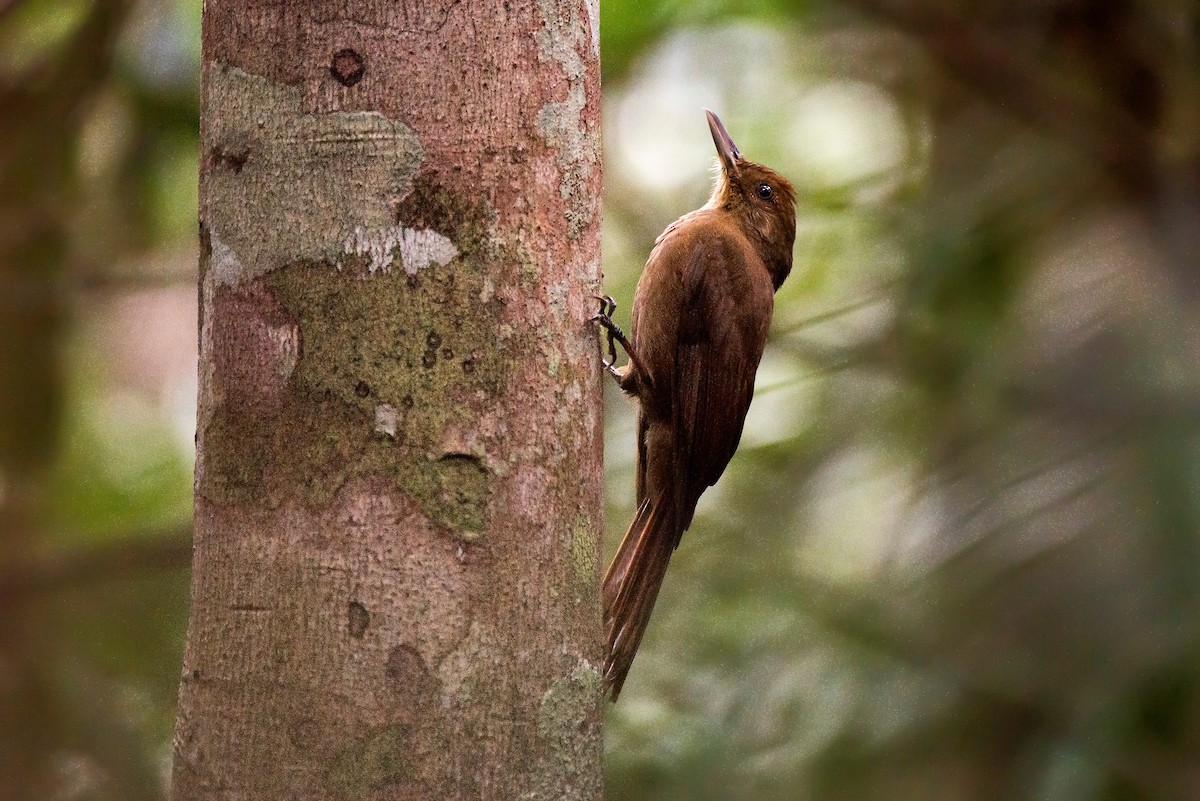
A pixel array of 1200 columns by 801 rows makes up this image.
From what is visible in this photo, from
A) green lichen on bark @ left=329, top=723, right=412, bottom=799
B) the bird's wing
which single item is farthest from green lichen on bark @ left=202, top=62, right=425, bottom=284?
the bird's wing

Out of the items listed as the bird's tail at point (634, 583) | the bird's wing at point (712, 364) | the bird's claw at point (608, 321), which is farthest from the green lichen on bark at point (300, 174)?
the bird's wing at point (712, 364)

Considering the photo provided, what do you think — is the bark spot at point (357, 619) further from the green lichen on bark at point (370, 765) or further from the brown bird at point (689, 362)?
the brown bird at point (689, 362)

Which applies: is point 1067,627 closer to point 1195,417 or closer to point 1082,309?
point 1195,417

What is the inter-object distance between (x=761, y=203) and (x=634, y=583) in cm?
128

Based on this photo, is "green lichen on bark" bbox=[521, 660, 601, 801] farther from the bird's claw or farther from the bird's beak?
the bird's beak

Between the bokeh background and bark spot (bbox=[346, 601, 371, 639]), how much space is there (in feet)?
6.50

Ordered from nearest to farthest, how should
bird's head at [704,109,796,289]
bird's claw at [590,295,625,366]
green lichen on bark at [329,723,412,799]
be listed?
green lichen on bark at [329,723,412,799], bird's claw at [590,295,625,366], bird's head at [704,109,796,289]

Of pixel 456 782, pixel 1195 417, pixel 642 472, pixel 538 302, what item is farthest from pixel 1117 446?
pixel 456 782

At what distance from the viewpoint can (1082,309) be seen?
3.81 metres

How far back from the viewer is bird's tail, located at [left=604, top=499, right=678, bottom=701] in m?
2.66

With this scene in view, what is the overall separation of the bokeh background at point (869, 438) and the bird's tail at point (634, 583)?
0.81 metres

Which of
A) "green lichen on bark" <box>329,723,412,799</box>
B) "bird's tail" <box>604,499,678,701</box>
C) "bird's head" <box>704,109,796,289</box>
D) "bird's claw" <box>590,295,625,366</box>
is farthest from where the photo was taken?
"bird's head" <box>704,109,796,289</box>

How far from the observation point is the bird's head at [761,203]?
3570 mm

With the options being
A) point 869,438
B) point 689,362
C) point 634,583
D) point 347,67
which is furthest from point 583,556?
point 869,438
